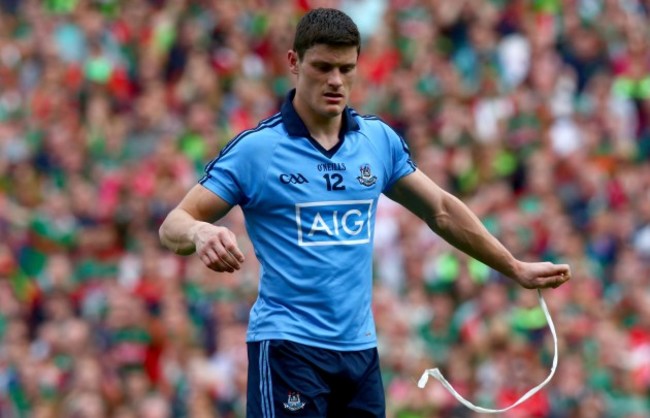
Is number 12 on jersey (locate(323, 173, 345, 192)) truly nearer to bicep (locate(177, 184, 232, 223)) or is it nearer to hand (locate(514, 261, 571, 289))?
bicep (locate(177, 184, 232, 223))

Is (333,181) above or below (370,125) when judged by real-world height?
below

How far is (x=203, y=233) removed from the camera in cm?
654

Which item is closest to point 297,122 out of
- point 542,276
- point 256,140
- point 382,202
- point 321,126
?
point 321,126

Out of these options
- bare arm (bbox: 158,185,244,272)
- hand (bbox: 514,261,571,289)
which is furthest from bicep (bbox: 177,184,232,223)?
hand (bbox: 514,261,571,289)

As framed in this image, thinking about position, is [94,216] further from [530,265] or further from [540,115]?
[530,265]

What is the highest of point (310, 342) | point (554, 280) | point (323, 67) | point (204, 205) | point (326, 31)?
point (326, 31)

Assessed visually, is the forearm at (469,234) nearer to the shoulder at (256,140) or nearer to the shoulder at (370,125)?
the shoulder at (370,125)

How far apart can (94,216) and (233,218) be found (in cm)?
143

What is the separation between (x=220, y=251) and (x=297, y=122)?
3.24 ft

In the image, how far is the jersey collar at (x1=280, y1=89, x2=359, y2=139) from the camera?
7.14 meters

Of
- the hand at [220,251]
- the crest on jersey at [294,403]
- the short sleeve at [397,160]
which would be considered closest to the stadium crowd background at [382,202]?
the short sleeve at [397,160]

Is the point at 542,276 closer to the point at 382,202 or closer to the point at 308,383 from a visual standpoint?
the point at 308,383

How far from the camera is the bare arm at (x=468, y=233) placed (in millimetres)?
7555

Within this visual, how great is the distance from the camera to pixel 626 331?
14750 mm
